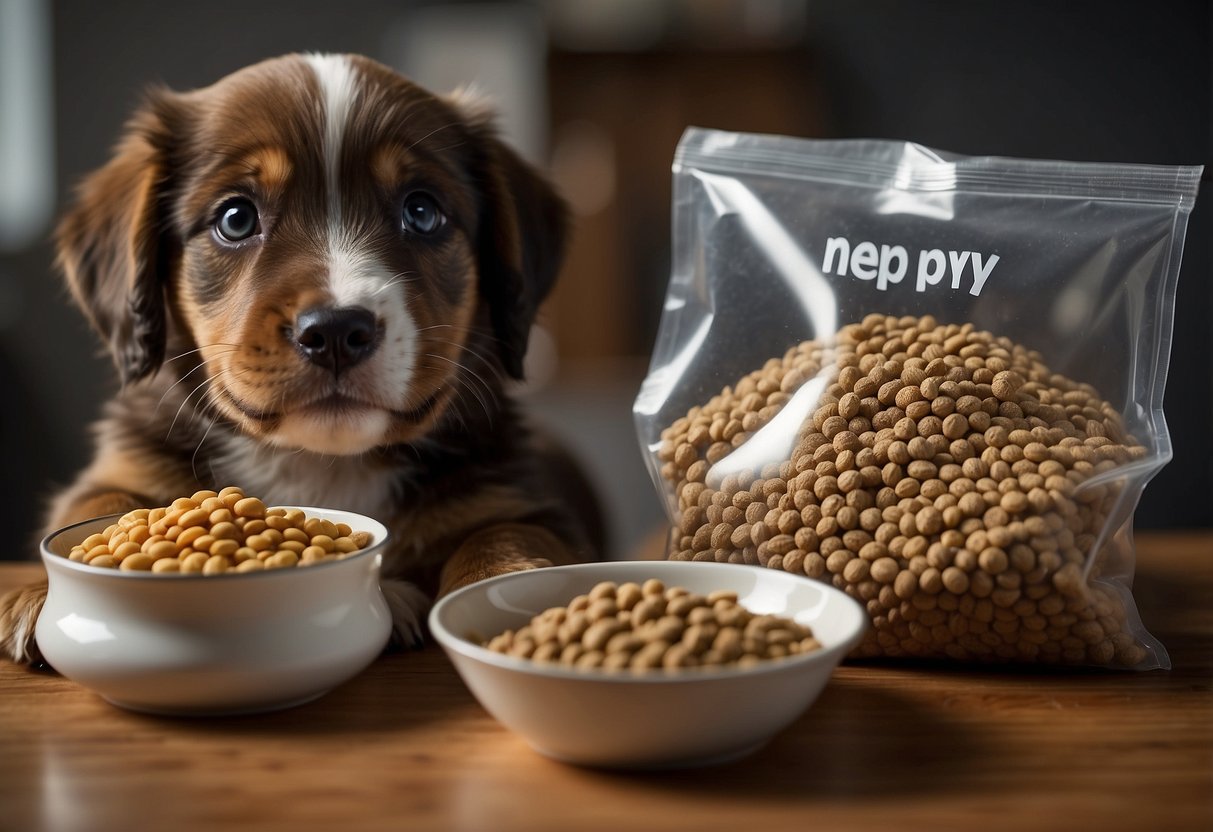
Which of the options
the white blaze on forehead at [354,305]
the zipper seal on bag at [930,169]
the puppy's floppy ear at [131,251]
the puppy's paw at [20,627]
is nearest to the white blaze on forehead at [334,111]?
the white blaze on forehead at [354,305]

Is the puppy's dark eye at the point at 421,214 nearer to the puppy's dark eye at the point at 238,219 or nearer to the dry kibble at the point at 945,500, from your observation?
the puppy's dark eye at the point at 238,219

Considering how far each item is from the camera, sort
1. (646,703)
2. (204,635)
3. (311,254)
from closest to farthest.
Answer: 1. (646,703)
2. (204,635)
3. (311,254)

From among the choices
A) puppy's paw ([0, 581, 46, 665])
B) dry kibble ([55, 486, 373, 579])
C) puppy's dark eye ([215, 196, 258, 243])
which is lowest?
puppy's paw ([0, 581, 46, 665])

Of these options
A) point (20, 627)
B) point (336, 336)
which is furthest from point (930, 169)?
point (20, 627)

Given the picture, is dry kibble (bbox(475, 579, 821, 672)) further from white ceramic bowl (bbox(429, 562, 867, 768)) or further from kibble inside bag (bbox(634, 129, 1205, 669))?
kibble inside bag (bbox(634, 129, 1205, 669))

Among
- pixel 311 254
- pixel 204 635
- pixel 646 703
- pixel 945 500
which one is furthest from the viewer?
pixel 311 254

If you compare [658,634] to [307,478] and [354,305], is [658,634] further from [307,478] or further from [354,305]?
[307,478]

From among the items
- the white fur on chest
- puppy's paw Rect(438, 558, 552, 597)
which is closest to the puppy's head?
the white fur on chest
